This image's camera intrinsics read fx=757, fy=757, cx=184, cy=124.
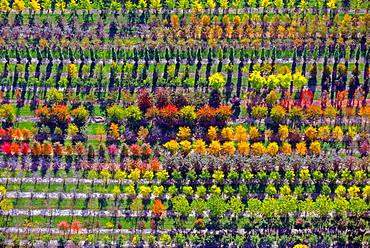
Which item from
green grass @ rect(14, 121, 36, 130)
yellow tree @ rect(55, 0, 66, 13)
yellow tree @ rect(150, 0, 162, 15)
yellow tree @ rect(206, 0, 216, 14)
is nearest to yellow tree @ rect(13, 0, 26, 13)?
yellow tree @ rect(55, 0, 66, 13)

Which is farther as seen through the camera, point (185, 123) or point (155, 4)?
point (155, 4)

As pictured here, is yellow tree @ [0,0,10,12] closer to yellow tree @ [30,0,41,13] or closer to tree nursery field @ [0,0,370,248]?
tree nursery field @ [0,0,370,248]

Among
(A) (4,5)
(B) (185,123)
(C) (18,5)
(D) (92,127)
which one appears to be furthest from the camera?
(A) (4,5)

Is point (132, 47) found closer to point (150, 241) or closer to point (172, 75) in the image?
A: point (172, 75)

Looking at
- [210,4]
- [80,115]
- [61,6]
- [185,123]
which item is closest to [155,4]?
[210,4]

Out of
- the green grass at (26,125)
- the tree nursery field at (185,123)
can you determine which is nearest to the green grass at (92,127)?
the tree nursery field at (185,123)

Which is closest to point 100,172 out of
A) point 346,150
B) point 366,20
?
point 346,150

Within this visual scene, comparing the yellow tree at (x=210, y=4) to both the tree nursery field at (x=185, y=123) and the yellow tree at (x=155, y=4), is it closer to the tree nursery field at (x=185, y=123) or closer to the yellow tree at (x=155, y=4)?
the tree nursery field at (x=185, y=123)

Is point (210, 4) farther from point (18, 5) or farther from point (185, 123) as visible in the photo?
point (18, 5)
